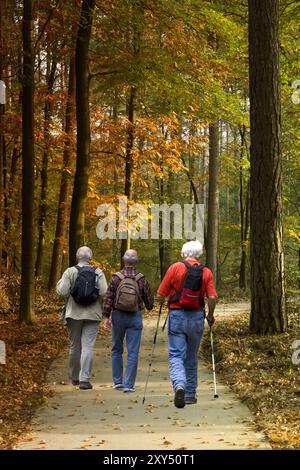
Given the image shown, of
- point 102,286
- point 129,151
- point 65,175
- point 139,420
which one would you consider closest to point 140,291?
point 102,286

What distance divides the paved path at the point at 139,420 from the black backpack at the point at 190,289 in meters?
1.53

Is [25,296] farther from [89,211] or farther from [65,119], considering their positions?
[65,119]

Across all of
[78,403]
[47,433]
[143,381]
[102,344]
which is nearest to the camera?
[47,433]

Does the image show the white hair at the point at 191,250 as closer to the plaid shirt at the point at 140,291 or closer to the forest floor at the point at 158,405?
the plaid shirt at the point at 140,291

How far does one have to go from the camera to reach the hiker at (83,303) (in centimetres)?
855

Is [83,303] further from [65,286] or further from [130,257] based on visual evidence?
[130,257]

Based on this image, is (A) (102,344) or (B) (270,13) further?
(A) (102,344)

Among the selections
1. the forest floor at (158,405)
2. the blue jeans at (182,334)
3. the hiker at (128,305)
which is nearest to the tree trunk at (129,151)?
the forest floor at (158,405)

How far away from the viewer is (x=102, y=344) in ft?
45.2

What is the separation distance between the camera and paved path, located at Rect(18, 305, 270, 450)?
693cm

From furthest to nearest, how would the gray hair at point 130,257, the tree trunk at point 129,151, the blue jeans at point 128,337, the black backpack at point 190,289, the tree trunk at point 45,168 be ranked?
the tree trunk at point 129,151 < the tree trunk at point 45,168 < the blue jeans at point 128,337 < the gray hair at point 130,257 < the black backpack at point 190,289

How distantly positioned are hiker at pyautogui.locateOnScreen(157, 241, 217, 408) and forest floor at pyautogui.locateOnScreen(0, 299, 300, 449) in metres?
0.66

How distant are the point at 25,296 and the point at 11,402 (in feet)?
20.2

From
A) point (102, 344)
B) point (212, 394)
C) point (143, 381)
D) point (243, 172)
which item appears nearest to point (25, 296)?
point (102, 344)
